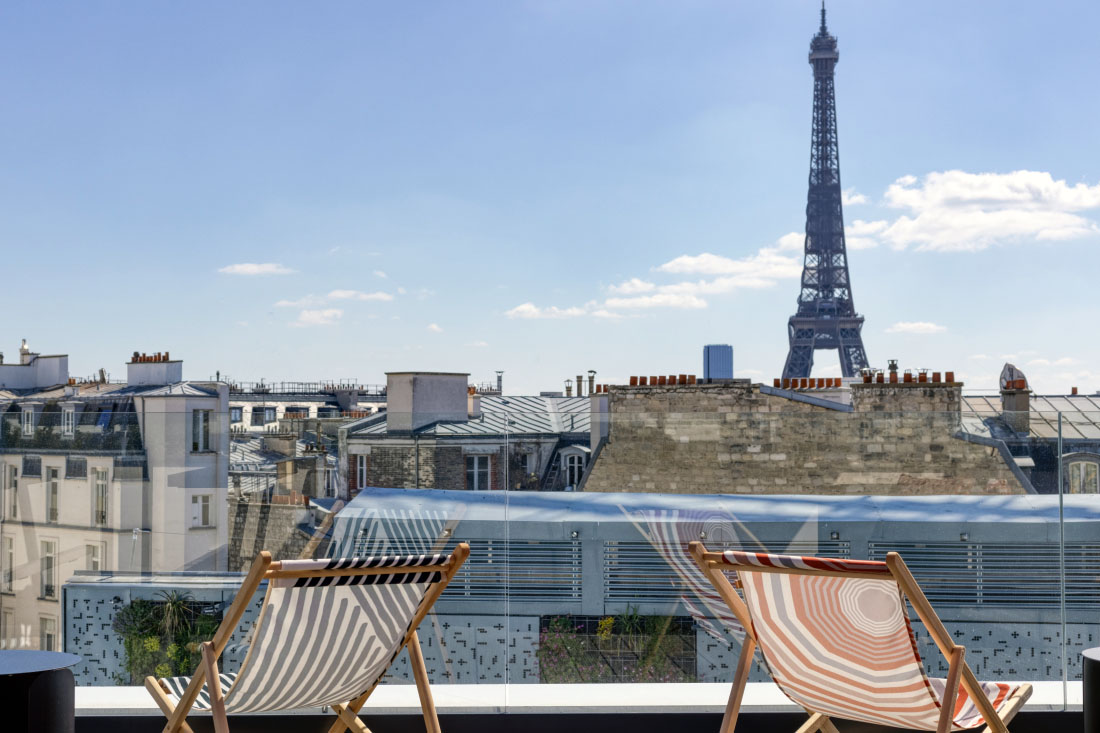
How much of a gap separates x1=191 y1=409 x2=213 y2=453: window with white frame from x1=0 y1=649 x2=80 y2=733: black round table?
1.55 meters

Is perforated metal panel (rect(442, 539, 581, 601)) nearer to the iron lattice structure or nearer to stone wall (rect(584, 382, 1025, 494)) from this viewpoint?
stone wall (rect(584, 382, 1025, 494))

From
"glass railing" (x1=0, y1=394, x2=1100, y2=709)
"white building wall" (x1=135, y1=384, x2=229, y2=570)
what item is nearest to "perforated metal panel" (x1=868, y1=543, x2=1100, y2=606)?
"glass railing" (x1=0, y1=394, x2=1100, y2=709)

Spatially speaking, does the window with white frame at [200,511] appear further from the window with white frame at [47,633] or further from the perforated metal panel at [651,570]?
the perforated metal panel at [651,570]

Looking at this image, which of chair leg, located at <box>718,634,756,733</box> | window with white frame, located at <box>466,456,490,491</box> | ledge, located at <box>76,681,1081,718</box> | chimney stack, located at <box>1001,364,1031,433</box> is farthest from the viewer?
chimney stack, located at <box>1001,364,1031,433</box>

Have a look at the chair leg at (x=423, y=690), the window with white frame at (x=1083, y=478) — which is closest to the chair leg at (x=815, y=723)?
the chair leg at (x=423, y=690)

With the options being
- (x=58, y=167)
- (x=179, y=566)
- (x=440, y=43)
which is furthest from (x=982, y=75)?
(x=58, y=167)

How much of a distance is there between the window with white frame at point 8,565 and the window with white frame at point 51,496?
17 centimetres

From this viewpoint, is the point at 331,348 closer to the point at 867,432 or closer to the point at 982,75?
the point at 982,75

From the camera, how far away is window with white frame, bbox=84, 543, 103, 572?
13.4ft

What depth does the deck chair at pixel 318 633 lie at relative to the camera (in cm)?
248

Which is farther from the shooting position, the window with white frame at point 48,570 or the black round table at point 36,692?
the window with white frame at point 48,570

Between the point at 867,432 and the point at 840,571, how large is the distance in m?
2.65

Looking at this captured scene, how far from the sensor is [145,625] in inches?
156

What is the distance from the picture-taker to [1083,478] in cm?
375
